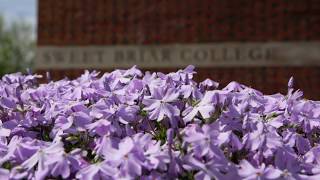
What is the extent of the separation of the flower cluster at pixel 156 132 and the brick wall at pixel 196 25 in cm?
925

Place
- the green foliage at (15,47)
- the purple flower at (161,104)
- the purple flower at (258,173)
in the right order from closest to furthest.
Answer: the purple flower at (258,173), the purple flower at (161,104), the green foliage at (15,47)

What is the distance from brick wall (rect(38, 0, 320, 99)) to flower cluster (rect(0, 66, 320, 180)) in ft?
30.3

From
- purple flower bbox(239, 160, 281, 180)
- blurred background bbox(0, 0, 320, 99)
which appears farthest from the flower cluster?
blurred background bbox(0, 0, 320, 99)

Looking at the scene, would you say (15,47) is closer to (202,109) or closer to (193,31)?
(193,31)

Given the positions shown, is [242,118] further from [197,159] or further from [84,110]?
[84,110]

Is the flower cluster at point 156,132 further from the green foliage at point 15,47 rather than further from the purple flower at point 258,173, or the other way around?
the green foliage at point 15,47

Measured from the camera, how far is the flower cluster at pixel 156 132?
7.09ft

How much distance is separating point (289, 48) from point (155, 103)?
33.0 ft

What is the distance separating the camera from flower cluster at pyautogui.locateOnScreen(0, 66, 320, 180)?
2.16 meters

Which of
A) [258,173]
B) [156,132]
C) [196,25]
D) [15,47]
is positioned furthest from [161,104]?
[15,47]

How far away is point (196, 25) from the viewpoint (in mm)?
12352

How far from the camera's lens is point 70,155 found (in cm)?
222

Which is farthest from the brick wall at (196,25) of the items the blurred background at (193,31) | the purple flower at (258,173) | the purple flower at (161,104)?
the purple flower at (258,173)

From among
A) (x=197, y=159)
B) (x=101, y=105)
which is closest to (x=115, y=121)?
(x=101, y=105)
